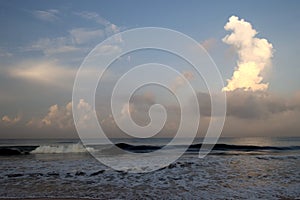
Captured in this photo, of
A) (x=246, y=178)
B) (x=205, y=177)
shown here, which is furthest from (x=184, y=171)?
(x=246, y=178)

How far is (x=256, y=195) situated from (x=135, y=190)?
402cm

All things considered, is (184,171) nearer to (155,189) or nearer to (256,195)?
(155,189)

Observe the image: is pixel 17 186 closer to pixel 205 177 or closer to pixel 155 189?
pixel 155 189

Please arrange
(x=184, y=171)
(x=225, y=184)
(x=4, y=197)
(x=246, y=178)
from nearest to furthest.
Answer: (x=4, y=197) < (x=225, y=184) < (x=246, y=178) < (x=184, y=171)

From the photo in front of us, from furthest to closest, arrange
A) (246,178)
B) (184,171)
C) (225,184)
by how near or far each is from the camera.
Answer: (184,171)
(246,178)
(225,184)

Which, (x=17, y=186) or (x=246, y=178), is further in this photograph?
(x=246, y=178)

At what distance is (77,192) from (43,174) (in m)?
4.21

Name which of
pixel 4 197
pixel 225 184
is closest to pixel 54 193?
pixel 4 197

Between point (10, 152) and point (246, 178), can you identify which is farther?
point (10, 152)

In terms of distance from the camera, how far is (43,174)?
511 inches

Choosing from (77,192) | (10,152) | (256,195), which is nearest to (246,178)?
(256,195)

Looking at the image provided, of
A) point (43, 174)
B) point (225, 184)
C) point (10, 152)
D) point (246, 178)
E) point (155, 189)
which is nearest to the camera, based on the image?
point (155, 189)

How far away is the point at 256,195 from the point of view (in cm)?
919

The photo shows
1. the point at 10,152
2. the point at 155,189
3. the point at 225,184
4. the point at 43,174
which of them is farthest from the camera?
the point at 10,152
